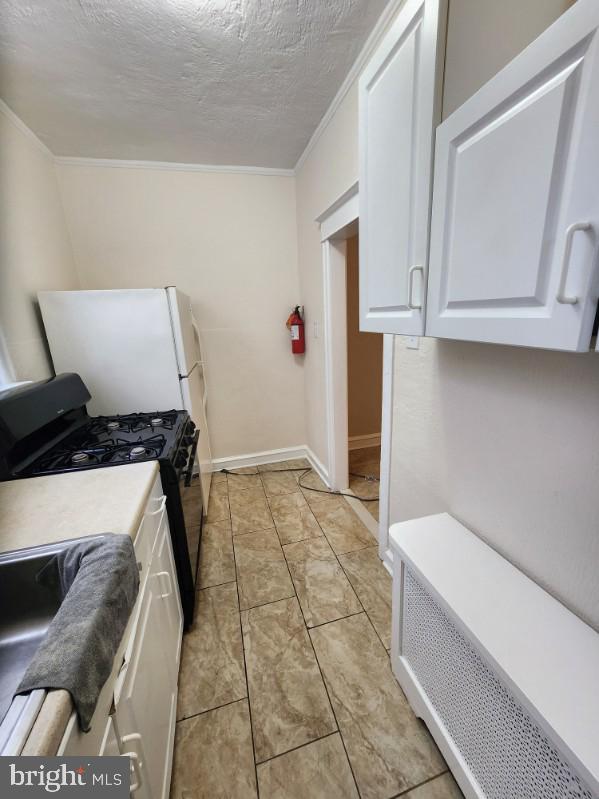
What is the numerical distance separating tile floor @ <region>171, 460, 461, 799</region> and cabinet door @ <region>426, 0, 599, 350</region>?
1.46 metres

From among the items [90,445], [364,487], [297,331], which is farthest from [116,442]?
[364,487]

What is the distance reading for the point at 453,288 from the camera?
0.78 meters

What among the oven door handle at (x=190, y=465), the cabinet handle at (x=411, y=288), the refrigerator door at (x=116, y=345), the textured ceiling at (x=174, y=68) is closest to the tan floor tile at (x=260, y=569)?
the oven door handle at (x=190, y=465)

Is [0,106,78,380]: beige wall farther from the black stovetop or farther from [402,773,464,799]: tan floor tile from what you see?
→ [402,773,464,799]: tan floor tile

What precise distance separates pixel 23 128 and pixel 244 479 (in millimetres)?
2864

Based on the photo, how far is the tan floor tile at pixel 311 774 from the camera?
3.36 ft

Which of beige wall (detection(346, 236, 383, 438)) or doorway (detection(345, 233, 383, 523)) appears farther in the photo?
beige wall (detection(346, 236, 383, 438))

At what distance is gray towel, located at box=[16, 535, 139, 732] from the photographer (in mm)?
535

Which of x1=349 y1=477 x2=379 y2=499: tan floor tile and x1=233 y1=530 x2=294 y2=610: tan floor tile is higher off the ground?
x1=349 y1=477 x2=379 y2=499: tan floor tile

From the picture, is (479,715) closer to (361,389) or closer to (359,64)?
(359,64)

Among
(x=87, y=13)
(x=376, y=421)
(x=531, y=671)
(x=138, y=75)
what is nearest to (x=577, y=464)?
(x=531, y=671)

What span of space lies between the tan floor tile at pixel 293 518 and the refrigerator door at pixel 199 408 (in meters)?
0.56

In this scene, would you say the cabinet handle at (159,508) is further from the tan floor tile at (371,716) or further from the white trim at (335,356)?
the white trim at (335,356)

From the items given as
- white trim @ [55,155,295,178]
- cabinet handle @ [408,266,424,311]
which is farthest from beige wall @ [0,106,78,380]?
cabinet handle @ [408,266,424,311]
